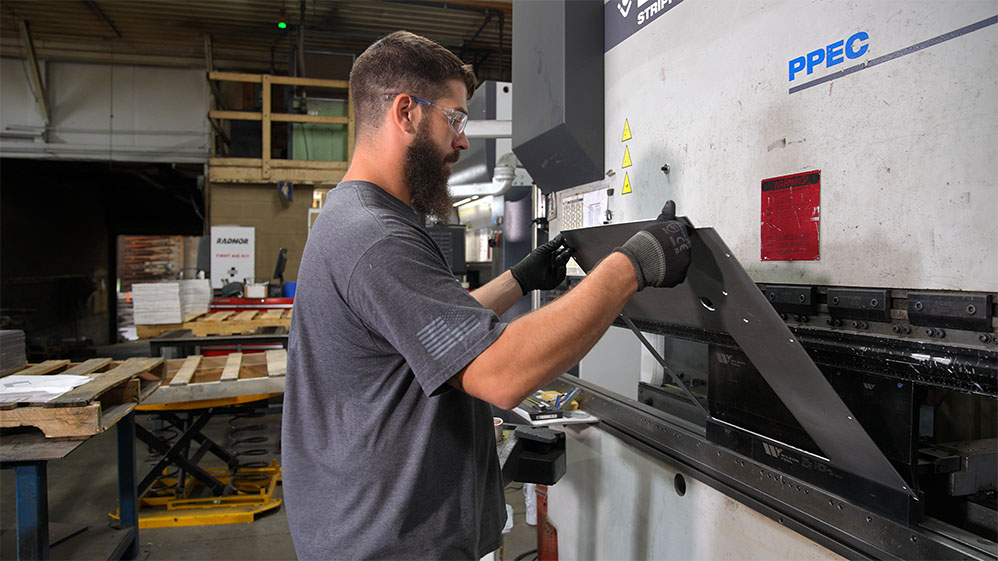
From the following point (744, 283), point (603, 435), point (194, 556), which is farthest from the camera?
point (194, 556)

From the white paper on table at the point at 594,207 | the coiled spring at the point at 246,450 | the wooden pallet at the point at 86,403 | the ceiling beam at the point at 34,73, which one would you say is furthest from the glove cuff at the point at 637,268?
the ceiling beam at the point at 34,73

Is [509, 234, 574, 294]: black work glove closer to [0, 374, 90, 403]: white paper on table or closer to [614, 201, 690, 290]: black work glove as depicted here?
[614, 201, 690, 290]: black work glove

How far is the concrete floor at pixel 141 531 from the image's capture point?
266 cm

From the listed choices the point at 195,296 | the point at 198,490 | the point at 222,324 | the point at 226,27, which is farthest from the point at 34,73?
the point at 198,490

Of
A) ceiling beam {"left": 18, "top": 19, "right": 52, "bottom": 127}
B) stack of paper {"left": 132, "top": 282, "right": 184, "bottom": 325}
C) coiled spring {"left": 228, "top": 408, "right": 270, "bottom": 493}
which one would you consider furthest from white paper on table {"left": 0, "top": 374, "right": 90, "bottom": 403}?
ceiling beam {"left": 18, "top": 19, "right": 52, "bottom": 127}

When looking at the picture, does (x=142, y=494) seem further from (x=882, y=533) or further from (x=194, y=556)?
(x=882, y=533)

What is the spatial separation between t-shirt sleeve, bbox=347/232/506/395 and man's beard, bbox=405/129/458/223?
10.0 inches

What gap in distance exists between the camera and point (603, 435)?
185 centimetres

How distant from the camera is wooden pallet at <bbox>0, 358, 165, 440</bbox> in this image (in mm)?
1860

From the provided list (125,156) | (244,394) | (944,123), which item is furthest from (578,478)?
(125,156)

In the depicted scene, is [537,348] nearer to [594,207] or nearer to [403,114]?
[403,114]

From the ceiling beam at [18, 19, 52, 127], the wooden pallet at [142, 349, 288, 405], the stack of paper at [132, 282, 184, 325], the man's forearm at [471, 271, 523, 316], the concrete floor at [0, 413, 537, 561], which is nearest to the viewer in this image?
the man's forearm at [471, 271, 523, 316]

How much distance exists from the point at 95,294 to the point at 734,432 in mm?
11085

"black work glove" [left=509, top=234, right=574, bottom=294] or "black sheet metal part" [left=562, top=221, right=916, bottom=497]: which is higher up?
"black work glove" [left=509, top=234, right=574, bottom=294]
